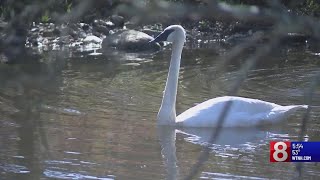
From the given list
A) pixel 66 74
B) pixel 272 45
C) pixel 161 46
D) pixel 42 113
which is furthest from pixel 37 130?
pixel 161 46

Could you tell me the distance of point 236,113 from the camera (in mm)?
8219

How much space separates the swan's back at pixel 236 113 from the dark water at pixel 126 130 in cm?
12

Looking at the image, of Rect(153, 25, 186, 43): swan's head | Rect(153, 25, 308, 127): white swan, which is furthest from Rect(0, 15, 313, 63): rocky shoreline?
Rect(153, 25, 308, 127): white swan

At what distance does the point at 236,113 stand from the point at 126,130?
4.62 feet

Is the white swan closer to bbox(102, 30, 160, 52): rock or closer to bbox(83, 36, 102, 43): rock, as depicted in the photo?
bbox(102, 30, 160, 52): rock

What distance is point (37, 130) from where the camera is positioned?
25.2 ft

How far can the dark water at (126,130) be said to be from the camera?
5980 mm

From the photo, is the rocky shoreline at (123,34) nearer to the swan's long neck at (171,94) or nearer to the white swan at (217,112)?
the swan's long neck at (171,94)

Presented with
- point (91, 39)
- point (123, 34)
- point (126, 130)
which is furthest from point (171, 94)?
point (91, 39)

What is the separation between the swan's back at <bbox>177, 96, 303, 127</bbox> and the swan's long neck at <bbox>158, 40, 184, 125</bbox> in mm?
143

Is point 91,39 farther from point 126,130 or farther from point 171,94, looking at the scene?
point 126,130

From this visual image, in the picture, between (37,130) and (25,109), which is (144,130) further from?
(25,109)

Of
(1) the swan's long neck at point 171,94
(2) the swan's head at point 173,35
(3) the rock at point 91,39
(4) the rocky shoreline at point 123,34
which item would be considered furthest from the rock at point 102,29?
(1) the swan's long neck at point 171,94

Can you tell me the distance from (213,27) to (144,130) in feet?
42.9
